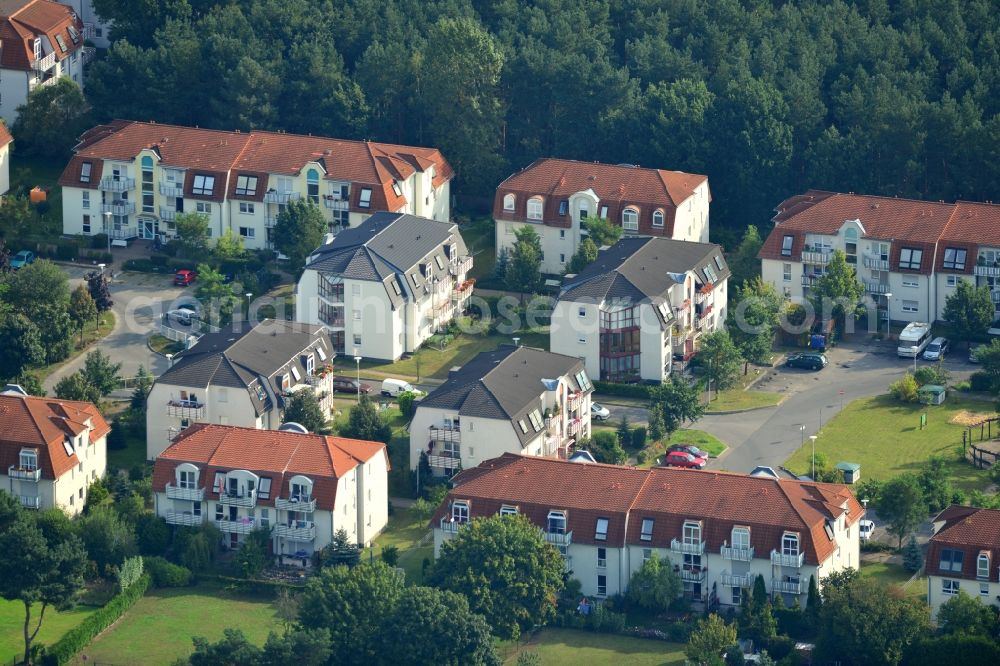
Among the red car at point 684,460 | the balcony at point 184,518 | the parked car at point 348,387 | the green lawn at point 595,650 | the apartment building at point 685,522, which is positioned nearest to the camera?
the green lawn at point 595,650

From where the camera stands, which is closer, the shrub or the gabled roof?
the shrub

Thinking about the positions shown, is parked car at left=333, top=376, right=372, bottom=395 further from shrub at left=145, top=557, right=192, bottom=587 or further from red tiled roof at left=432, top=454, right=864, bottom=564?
shrub at left=145, top=557, right=192, bottom=587

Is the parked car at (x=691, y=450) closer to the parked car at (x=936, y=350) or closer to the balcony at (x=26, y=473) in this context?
the parked car at (x=936, y=350)

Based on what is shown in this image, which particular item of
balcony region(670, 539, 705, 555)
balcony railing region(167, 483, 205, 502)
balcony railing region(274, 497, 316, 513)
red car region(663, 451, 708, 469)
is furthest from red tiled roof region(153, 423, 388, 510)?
balcony region(670, 539, 705, 555)

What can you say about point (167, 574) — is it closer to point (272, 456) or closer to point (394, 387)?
point (272, 456)

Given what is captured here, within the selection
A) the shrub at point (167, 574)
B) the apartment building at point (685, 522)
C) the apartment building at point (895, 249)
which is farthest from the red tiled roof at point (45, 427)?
the apartment building at point (895, 249)
